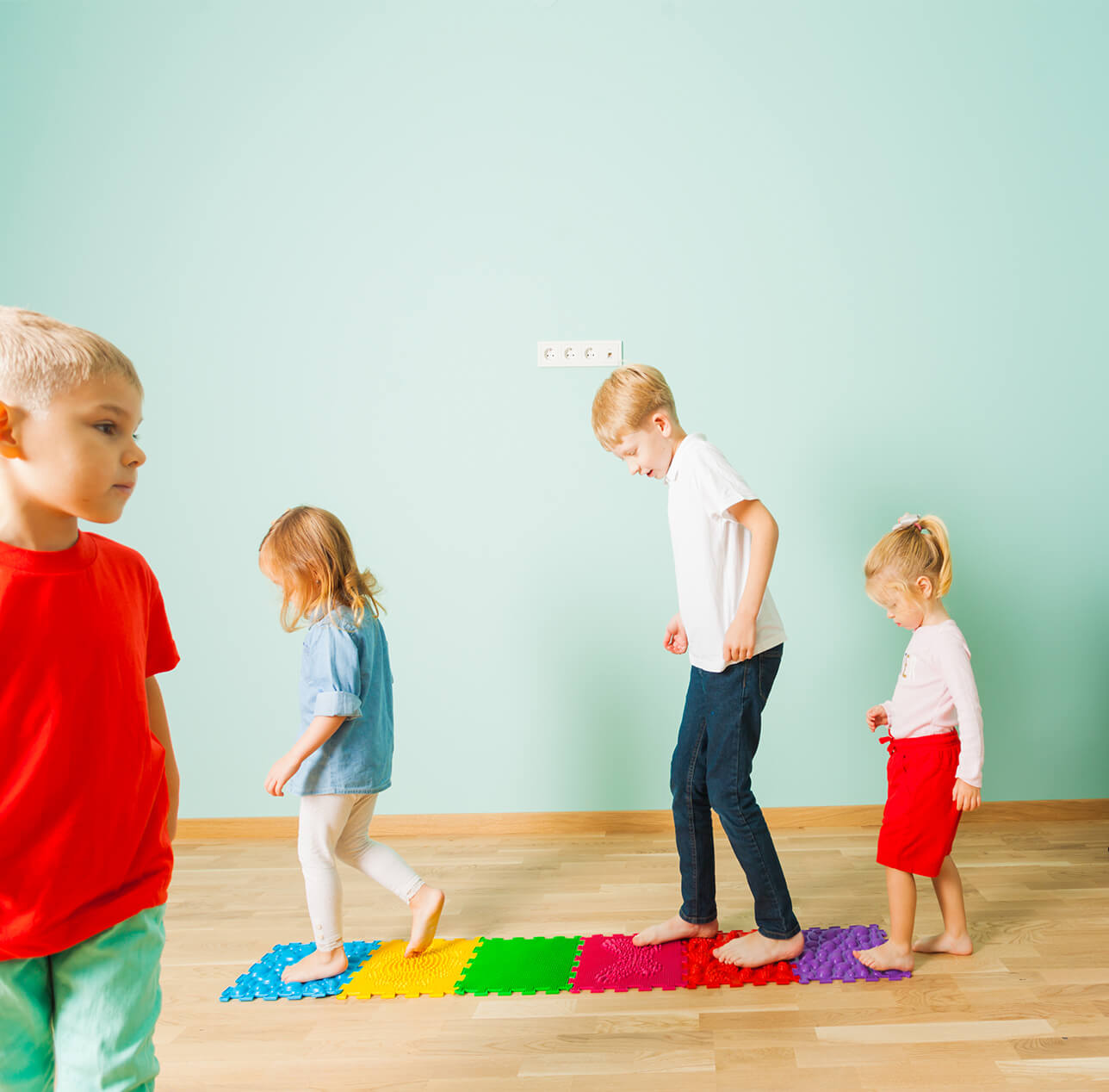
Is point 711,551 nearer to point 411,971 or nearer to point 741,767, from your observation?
point 741,767

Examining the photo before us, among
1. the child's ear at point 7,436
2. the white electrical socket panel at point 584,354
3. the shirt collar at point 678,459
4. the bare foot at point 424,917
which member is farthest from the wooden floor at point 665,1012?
the white electrical socket panel at point 584,354

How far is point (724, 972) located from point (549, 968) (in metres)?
0.32

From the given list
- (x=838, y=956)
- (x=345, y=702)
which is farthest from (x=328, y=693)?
(x=838, y=956)

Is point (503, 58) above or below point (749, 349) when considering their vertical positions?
above

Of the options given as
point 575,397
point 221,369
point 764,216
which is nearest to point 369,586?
point 575,397

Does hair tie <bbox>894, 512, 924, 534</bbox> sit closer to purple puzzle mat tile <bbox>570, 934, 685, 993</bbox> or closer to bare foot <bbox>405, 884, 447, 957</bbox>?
purple puzzle mat tile <bbox>570, 934, 685, 993</bbox>

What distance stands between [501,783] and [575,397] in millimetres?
1091

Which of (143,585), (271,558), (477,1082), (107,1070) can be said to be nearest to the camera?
(107,1070)

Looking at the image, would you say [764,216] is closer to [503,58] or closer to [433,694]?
[503,58]

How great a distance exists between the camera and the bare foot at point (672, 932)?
1690 mm

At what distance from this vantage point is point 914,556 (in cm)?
159

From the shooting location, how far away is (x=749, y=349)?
236cm

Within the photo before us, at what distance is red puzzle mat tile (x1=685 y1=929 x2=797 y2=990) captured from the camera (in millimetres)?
1541

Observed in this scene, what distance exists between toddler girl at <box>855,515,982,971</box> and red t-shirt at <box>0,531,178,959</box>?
124 cm
